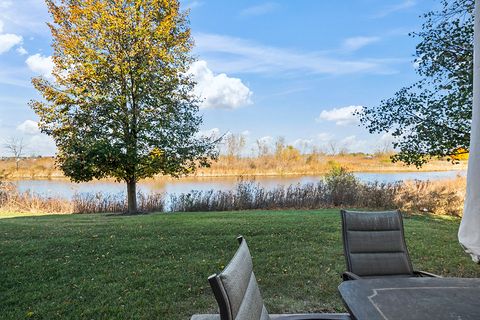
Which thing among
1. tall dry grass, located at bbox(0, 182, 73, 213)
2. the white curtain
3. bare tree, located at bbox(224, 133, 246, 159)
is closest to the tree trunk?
tall dry grass, located at bbox(0, 182, 73, 213)

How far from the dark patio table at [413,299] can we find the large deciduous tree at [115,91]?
8.50 meters

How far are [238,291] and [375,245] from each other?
6.85 feet

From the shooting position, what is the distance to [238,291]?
1261mm

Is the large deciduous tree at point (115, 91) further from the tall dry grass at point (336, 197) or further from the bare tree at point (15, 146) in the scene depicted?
the bare tree at point (15, 146)

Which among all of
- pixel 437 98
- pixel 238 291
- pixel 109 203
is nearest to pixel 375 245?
pixel 238 291

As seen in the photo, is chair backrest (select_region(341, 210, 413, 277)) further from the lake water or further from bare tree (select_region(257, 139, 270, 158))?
bare tree (select_region(257, 139, 270, 158))

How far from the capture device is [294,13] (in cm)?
923

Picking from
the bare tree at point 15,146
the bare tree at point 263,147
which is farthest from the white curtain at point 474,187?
the bare tree at point 263,147

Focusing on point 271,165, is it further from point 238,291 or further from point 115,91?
point 238,291

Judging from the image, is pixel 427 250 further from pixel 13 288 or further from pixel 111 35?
pixel 111 35

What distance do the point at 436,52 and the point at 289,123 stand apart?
10.5 metres

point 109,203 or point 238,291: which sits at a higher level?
point 238,291

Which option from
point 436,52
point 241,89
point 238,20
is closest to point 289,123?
point 241,89

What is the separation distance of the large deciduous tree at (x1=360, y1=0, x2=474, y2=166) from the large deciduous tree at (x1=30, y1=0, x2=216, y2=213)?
A: 5.65 metres
